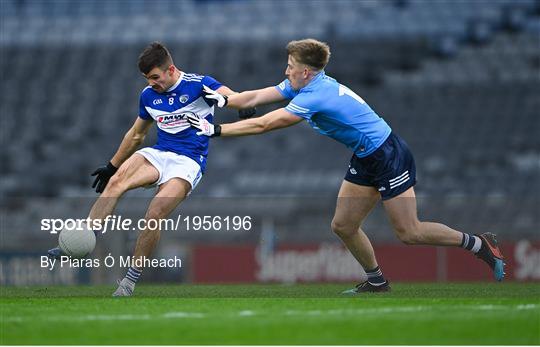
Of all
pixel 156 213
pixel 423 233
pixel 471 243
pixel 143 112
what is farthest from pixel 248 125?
pixel 471 243

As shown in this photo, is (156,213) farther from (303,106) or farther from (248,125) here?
(303,106)

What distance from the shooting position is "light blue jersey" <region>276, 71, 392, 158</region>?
338 inches

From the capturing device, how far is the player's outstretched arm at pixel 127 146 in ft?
31.4

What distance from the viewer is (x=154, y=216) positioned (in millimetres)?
8969

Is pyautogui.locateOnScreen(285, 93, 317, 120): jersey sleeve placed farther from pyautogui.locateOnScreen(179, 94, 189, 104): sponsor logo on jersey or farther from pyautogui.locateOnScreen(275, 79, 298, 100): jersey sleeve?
pyautogui.locateOnScreen(179, 94, 189, 104): sponsor logo on jersey

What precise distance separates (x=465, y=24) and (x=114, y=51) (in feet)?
25.9

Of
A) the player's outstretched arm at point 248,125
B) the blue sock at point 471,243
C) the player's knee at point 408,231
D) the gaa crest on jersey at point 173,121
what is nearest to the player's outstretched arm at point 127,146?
the gaa crest on jersey at point 173,121

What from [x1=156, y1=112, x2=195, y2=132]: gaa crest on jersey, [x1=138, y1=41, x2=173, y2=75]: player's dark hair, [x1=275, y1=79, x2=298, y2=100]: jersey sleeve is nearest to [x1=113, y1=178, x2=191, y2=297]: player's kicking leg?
[x1=156, y1=112, x2=195, y2=132]: gaa crest on jersey

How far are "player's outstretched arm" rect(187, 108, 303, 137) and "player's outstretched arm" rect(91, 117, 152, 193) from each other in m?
1.39

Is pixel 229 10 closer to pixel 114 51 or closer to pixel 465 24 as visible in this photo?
pixel 114 51

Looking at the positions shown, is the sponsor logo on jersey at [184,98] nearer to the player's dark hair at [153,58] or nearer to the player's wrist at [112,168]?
the player's dark hair at [153,58]

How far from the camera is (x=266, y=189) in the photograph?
21094 mm

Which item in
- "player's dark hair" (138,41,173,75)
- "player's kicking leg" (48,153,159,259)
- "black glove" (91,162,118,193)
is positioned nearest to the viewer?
"player's kicking leg" (48,153,159,259)

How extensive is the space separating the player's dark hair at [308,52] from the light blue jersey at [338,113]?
156mm
